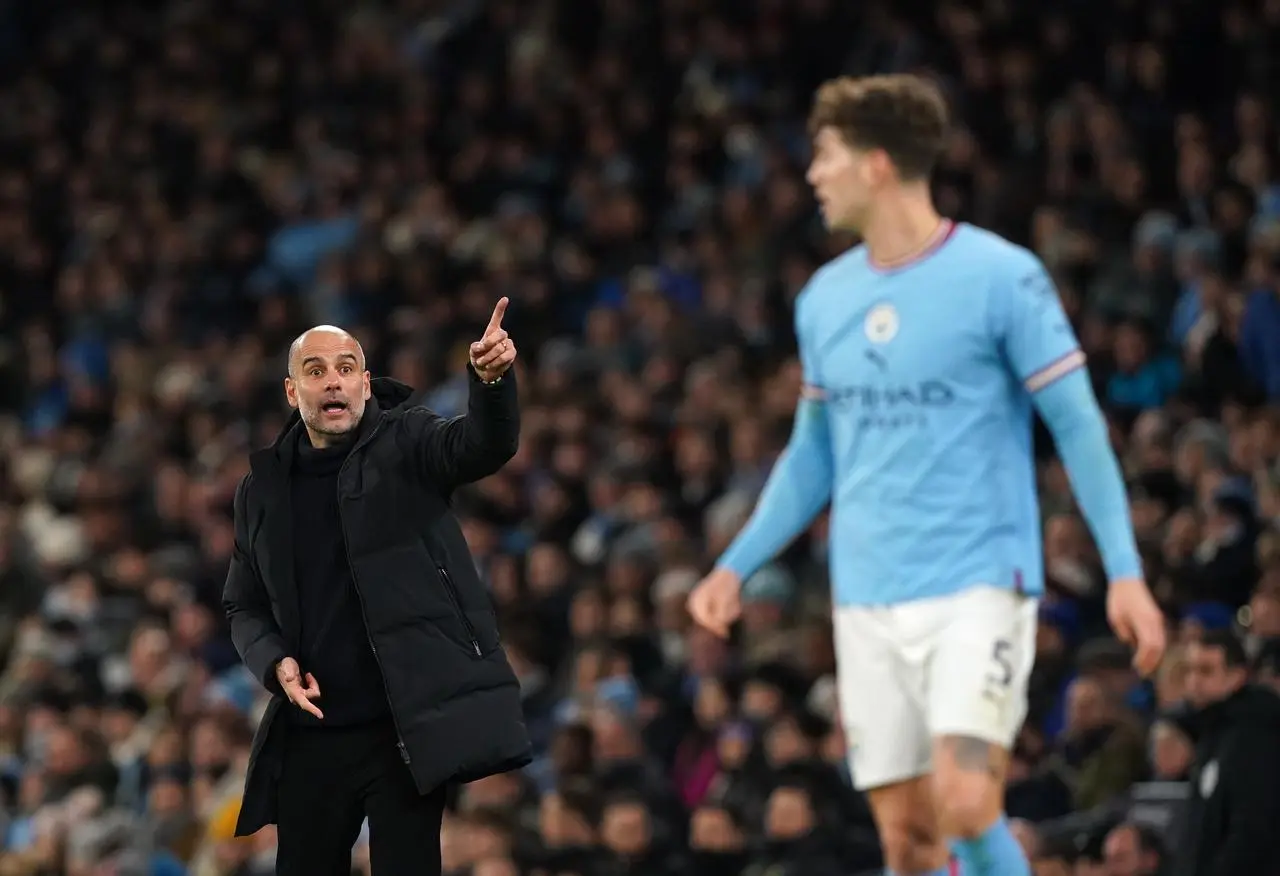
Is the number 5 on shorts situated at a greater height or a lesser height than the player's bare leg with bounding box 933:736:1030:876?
greater

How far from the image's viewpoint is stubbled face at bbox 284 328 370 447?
5270mm

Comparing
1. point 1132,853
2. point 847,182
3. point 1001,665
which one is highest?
point 847,182

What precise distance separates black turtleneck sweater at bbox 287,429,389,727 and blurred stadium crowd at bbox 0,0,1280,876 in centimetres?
361

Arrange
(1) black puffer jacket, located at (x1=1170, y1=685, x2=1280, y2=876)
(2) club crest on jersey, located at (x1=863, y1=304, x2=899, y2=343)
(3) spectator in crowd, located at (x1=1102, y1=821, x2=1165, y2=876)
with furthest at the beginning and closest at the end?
1. (3) spectator in crowd, located at (x1=1102, y1=821, x2=1165, y2=876)
2. (1) black puffer jacket, located at (x1=1170, y1=685, x2=1280, y2=876)
3. (2) club crest on jersey, located at (x1=863, y1=304, x2=899, y2=343)

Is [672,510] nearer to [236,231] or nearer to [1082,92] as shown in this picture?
[1082,92]

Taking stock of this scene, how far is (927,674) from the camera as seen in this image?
6.04 meters

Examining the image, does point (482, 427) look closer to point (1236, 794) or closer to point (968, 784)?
point (968, 784)

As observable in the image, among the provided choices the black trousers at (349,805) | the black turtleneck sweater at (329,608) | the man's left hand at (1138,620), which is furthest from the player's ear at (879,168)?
the black trousers at (349,805)

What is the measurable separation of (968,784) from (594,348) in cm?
790

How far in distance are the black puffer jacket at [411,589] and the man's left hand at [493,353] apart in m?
0.03

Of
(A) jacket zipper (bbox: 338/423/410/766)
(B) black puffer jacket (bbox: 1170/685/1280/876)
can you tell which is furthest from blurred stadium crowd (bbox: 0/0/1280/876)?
(A) jacket zipper (bbox: 338/423/410/766)

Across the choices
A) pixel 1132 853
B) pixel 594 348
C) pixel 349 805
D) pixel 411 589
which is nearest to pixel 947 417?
pixel 411 589

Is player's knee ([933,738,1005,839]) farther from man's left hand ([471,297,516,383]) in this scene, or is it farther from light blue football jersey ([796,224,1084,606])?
man's left hand ([471,297,516,383])

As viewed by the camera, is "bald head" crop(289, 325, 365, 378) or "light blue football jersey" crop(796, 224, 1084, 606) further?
"light blue football jersey" crop(796, 224, 1084, 606)
